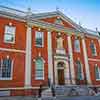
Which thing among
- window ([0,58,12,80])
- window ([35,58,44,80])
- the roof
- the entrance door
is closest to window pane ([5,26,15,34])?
the roof

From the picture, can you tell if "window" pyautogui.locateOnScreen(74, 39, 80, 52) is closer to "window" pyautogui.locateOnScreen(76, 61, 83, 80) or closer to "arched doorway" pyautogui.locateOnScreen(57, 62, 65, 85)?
"window" pyautogui.locateOnScreen(76, 61, 83, 80)

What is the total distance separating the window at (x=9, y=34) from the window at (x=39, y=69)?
3943 mm

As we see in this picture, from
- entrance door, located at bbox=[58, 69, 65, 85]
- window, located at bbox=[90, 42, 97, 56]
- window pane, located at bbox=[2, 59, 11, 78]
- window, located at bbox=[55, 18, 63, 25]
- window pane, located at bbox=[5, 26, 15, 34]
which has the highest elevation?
window, located at bbox=[55, 18, 63, 25]

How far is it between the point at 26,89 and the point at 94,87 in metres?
10.1

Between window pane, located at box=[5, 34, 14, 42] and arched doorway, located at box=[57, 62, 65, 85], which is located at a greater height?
window pane, located at box=[5, 34, 14, 42]

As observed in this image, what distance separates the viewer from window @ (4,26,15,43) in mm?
15000

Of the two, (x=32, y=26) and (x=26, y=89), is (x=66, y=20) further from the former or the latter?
(x=26, y=89)

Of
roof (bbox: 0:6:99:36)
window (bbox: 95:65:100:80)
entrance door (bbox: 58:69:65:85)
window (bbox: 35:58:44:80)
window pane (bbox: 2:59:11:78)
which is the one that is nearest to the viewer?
window pane (bbox: 2:59:11:78)

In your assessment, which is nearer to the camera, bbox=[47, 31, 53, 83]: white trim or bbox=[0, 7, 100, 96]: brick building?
bbox=[0, 7, 100, 96]: brick building

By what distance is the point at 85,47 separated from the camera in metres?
20.6

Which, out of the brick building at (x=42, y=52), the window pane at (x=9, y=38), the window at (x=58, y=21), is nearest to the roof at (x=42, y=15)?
the brick building at (x=42, y=52)

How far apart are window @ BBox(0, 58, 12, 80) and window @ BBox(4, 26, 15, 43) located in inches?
90.6

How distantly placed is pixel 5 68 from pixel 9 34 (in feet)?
13.2

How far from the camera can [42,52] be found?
16594mm
